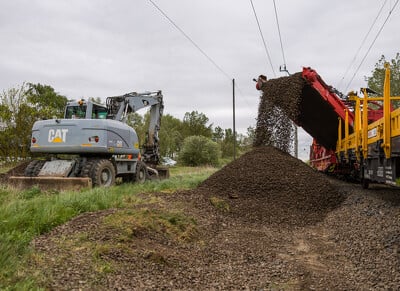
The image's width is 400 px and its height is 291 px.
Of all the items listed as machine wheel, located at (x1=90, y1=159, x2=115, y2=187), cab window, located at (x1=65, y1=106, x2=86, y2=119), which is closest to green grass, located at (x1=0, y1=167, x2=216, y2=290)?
machine wheel, located at (x1=90, y1=159, x2=115, y2=187)

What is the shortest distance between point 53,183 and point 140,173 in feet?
11.9

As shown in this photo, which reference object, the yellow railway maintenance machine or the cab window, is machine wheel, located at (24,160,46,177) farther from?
the yellow railway maintenance machine

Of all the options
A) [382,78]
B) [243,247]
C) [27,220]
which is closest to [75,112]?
[27,220]

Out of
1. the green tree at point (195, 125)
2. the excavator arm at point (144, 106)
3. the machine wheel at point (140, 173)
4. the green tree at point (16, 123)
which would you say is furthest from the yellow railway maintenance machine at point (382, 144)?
the green tree at point (195, 125)

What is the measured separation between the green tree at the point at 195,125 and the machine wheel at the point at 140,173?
36763 mm

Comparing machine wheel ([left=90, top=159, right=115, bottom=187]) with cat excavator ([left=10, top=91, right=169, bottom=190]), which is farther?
machine wheel ([left=90, top=159, right=115, bottom=187])

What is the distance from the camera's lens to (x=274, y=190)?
835 centimetres

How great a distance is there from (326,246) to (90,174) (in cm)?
616

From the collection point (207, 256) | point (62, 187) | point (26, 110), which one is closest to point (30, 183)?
point (62, 187)

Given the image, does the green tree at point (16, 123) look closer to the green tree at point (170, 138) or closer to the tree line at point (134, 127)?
the tree line at point (134, 127)

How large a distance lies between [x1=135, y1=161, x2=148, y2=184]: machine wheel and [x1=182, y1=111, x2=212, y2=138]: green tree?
36.8 m

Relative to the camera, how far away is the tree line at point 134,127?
18.8 meters

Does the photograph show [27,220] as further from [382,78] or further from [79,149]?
[382,78]

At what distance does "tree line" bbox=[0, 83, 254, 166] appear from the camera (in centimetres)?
1883
